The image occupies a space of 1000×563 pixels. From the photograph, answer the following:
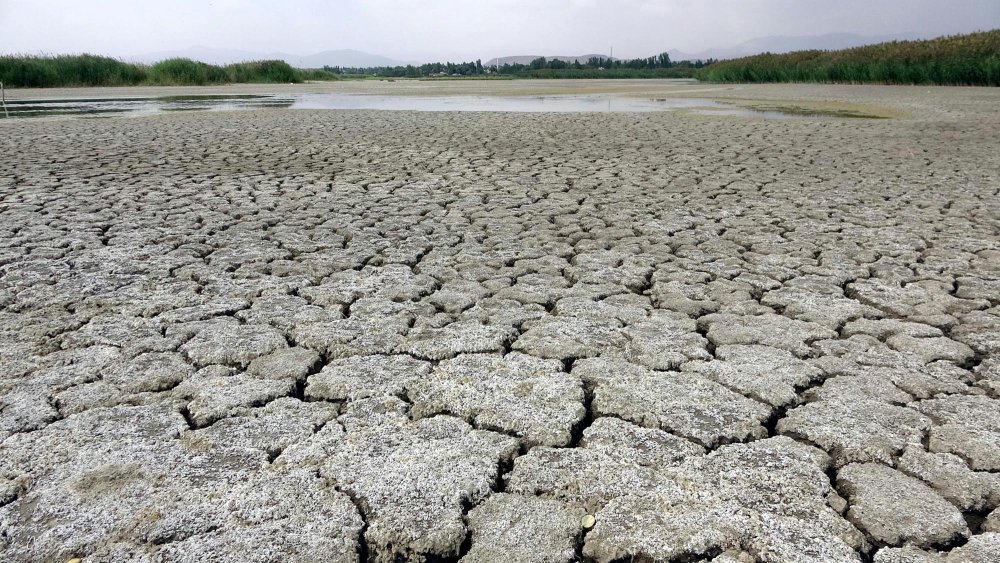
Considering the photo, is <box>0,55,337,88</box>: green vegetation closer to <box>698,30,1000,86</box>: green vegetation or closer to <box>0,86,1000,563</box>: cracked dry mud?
<box>698,30,1000,86</box>: green vegetation

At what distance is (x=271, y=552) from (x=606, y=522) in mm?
757

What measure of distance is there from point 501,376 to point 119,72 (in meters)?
30.6

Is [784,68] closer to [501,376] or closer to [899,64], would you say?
[899,64]

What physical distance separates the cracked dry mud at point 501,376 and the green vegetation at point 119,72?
2366 centimetres

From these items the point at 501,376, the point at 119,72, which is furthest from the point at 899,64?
the point at 119,72

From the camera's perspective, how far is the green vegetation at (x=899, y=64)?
18578 millimetres

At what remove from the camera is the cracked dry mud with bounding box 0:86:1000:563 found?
163 centimetres

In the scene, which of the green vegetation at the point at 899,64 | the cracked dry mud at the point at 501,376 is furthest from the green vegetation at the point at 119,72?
the cracked dry mud at the point at 501,376

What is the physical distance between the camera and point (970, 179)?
19.2ft

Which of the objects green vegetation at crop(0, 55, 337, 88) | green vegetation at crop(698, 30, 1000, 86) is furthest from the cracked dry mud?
green vegetation at crop(0, 55, 337, 88)

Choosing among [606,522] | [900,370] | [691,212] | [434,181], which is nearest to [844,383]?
[900,370]

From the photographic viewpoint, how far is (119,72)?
2770 cm

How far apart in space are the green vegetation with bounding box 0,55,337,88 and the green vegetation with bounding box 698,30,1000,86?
2234 centimetres

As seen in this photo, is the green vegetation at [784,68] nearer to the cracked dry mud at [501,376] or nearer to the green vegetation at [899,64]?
the green vegetation at [899,64]
